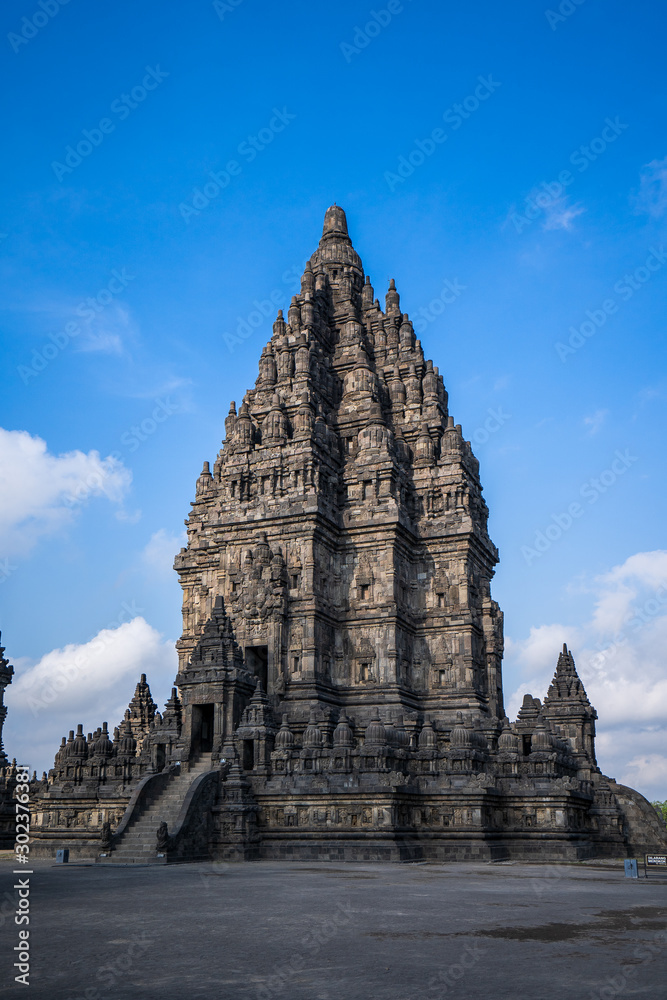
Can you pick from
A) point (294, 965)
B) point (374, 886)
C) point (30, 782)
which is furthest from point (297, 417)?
point (294, 965)

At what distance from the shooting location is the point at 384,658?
43.8 meters

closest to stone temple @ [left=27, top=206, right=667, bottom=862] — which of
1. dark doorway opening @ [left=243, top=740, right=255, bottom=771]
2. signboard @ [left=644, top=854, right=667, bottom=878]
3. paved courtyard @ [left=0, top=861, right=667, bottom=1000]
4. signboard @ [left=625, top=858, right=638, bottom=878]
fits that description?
dark doorway opening @ [left=243, top=740, right=255, bottom=771]

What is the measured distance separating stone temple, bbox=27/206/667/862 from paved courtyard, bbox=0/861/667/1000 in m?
10.4

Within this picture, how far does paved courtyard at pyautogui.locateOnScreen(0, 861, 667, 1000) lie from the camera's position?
9844mm

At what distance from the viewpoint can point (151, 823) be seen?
3067cm

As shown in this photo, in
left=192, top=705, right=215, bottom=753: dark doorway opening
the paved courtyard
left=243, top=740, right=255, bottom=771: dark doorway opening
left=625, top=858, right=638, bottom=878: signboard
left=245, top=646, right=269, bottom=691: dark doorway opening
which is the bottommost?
left=625, top=858, right=638, bottom=878: signboard

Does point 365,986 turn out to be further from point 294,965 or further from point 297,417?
point 297,417

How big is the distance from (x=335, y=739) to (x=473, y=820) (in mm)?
5654

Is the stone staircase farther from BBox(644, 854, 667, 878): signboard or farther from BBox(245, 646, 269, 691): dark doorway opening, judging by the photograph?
BBox(644, 854, 667, 878): signboard

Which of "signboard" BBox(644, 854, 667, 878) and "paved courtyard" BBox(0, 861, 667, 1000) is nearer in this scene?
"paved courtyard" BBox(0, 861, 667, 1000)

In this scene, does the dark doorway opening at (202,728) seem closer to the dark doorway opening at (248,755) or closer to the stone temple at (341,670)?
the stone temple at (341,670)

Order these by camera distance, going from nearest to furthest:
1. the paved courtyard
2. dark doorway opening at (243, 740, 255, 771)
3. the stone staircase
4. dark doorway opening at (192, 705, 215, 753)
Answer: the paved courtyard, the stone staircase, dark doorway opening at (243, 740, 255, 771), dark doorway opening at (192, 705, 215, 753)

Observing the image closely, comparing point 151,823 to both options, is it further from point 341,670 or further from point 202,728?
point 341,670

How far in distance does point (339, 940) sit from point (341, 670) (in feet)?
105
